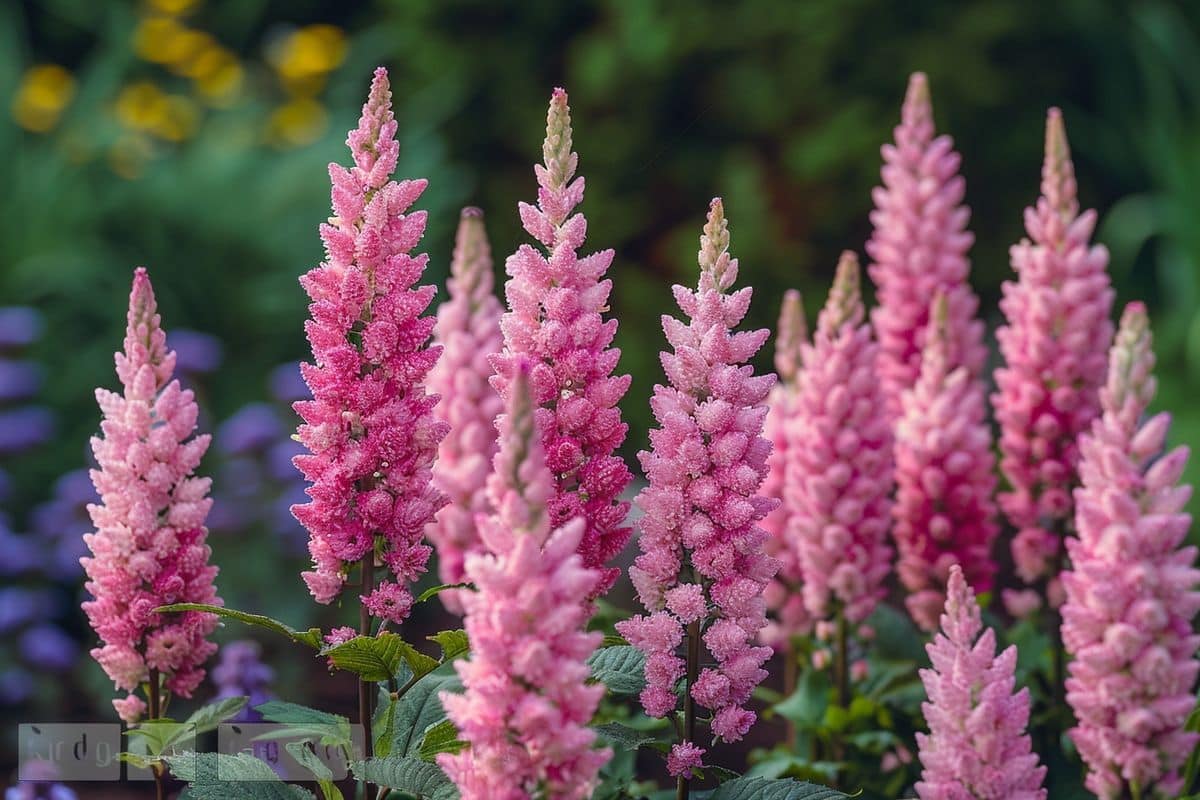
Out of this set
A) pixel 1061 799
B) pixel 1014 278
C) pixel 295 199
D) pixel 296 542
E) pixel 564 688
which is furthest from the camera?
pixel 1014 278

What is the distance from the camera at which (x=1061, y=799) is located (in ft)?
8.16

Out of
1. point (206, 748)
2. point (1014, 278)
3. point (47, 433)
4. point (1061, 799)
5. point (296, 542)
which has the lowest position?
point (1061, 799)

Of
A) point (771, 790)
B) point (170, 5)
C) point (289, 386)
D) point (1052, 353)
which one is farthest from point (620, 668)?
point (170, 5)

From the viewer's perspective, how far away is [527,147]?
7531 millimetres

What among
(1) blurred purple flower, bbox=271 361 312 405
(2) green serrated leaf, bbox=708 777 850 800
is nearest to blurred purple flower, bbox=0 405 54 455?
(1) blurred purple flower, bbox=271 361 312 405

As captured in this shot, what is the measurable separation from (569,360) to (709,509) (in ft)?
0.82

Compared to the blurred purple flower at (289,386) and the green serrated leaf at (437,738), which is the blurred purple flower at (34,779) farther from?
the blurred purple flower at (289,386)

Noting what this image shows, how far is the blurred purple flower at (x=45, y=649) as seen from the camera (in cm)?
498

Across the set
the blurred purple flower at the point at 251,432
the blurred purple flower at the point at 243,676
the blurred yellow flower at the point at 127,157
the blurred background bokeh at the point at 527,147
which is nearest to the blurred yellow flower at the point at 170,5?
the blurred background bokeh at the point at 527,147

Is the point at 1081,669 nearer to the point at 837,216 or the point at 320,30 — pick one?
the point at 837,216

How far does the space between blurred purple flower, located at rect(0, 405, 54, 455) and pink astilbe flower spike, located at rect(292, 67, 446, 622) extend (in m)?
3.98

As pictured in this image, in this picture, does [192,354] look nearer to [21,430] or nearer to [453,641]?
[21,430]

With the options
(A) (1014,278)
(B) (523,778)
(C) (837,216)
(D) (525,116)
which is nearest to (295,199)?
(D) (525,116)

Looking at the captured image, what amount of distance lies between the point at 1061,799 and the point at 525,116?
217 inches
